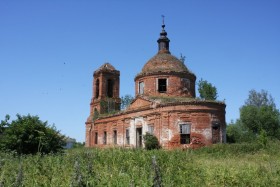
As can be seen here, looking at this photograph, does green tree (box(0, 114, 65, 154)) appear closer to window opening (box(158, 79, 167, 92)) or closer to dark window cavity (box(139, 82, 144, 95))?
window opening (box(158, 79, 167, 92))

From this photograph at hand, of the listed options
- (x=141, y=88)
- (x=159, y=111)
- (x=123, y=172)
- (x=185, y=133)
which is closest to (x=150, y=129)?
(x=159, y=111)

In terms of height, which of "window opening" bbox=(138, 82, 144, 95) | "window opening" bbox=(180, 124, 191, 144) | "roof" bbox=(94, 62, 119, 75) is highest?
"roof" bbox=(94, 62, 119, 75)

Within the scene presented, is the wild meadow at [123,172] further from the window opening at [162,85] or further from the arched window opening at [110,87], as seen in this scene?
the arched window opening at [110,87]

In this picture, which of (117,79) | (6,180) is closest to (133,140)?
(117,79)

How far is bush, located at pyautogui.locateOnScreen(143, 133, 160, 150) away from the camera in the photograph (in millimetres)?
25530

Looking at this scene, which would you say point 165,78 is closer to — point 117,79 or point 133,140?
point 133,140

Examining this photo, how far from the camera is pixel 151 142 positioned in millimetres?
25547

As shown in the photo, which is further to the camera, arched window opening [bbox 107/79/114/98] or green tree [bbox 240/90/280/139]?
green tree [bbox 240/90/280/139]

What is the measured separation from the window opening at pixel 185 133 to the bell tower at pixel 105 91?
14.4 m

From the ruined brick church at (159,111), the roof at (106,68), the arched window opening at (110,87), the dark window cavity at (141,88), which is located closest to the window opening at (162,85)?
the ruined brick church at (159,111)

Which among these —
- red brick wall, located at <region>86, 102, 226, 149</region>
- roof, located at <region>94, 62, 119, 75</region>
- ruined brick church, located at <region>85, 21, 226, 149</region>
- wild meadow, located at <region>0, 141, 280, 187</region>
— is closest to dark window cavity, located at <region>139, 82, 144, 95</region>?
ruined brick church, located at <region>85, 21, 226, 149</region>

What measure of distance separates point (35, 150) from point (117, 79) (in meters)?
26.7

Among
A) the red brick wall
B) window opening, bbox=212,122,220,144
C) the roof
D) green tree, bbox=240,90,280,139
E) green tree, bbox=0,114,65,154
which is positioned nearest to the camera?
green tree, bbox=0,114,65,154

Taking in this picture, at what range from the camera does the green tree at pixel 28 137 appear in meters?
12.9
